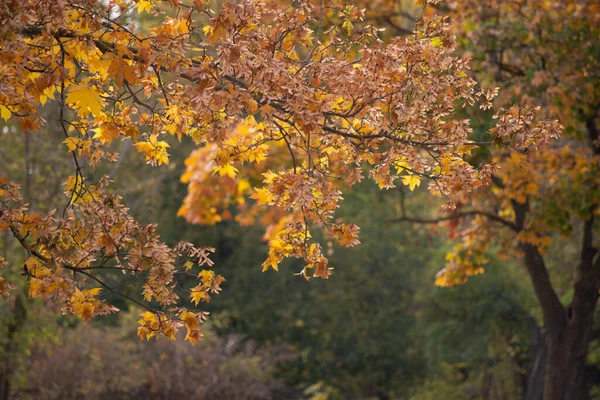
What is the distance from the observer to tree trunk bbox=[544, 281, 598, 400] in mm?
9711

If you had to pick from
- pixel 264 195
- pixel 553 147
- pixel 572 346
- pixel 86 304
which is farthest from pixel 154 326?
pixel 553 147

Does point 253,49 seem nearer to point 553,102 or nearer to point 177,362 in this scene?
point 553,102

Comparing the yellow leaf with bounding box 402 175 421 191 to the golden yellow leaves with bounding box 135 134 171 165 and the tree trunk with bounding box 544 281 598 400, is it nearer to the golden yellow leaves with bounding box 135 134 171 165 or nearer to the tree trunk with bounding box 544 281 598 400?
the golden yellow leaves with bounding box 135 134 171 165

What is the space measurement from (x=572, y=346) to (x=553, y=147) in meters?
2.51

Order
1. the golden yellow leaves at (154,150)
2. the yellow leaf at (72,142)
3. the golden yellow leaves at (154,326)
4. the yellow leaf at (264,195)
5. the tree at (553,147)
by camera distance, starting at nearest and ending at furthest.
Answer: the golden yellow leaves at (154,326) < the yellow leaf at (72,142) < the yellow leaf at (264,195) < the golden yellow leaves at (154,150) < the tree at (553,147)

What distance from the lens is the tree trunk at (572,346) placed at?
31.9 feet

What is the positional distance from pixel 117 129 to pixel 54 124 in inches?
405

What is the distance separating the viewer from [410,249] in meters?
22.1

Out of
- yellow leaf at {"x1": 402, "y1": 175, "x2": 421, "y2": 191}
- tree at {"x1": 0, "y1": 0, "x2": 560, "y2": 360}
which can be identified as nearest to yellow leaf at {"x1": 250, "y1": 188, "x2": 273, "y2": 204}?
tree at {"x1": 0, "y1": 0, "x2": 560, "y2": 360}

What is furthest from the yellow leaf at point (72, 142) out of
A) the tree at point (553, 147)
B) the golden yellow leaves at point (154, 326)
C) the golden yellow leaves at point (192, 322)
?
the tree at point (553, 147)

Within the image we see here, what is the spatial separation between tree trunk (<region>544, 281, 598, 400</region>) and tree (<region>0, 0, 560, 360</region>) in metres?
5.75

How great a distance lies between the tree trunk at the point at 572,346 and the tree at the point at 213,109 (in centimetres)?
575

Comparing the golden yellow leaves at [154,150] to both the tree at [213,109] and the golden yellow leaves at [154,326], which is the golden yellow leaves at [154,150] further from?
the golden yellow leaves at [154,326]

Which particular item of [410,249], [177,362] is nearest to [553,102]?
[177,362]
